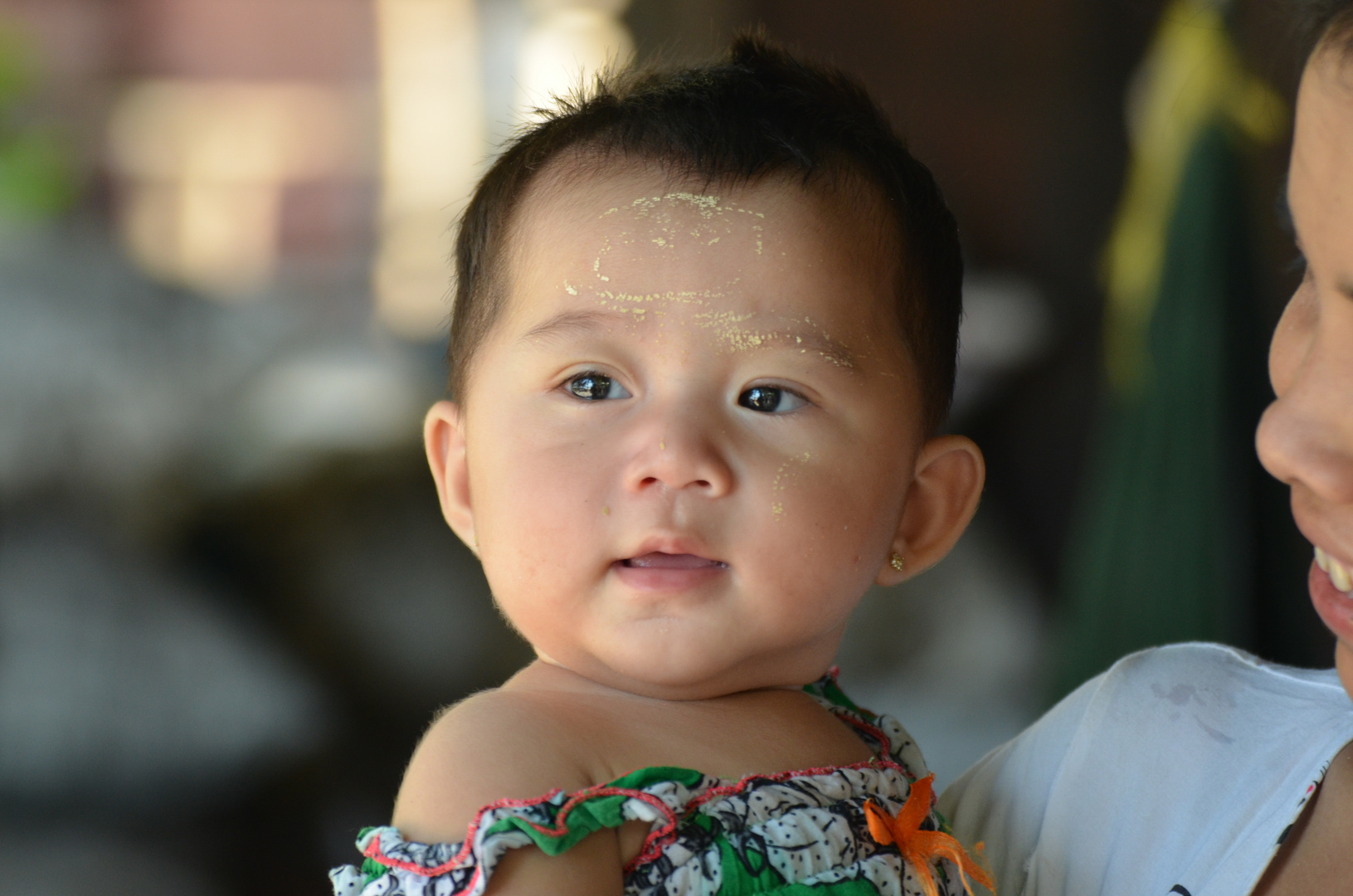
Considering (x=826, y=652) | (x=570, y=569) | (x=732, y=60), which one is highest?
(x=732, y=60)

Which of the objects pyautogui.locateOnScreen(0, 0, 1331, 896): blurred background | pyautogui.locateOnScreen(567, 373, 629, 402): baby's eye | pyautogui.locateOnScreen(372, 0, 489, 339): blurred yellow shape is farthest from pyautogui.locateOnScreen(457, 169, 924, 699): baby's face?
pyautogui.locateOnScreen(372, 0, 489, 339): blurred yellow shape

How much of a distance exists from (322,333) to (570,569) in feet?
8.85

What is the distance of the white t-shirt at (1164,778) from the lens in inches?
41.1

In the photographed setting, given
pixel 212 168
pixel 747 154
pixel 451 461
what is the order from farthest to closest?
pixel 212 168, pixel 451 461, pixel 747 154

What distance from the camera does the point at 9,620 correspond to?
3.12 m

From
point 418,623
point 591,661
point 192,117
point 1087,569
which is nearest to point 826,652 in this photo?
point 591,661

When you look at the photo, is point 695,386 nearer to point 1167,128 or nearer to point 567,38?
point 1167,128

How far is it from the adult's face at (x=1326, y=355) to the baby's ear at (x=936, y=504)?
36 centimetres

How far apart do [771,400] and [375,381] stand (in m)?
2.66

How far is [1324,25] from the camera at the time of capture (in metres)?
0.89

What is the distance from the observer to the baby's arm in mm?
850

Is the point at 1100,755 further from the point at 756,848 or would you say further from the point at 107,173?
the point at 107,173

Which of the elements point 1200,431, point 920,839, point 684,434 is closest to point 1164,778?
point 920,839

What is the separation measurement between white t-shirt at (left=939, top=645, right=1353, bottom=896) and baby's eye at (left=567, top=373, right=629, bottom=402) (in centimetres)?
57
